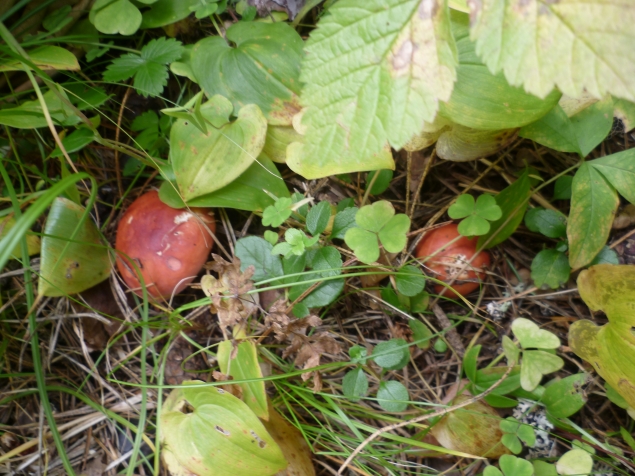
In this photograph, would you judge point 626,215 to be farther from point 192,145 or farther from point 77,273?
point 77,273

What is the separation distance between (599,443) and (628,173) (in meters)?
0.68

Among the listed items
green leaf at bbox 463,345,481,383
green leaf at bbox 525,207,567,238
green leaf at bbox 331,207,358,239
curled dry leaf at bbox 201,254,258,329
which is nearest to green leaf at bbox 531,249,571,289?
green leaf at bbox 525,207,567,238

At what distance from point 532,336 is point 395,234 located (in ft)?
1.45

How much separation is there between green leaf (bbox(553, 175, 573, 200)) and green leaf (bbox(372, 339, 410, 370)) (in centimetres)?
61

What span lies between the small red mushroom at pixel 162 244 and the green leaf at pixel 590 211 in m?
0.98

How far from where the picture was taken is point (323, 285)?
1184 mm

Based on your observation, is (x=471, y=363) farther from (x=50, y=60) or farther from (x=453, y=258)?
(x=50, y=60)

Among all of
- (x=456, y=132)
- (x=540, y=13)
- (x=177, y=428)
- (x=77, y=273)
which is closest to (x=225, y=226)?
(x=77, y=273)

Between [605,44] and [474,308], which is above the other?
[605,44]

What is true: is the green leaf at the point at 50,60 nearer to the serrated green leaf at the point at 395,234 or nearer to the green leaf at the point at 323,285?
the green leaf at the point at 323,285

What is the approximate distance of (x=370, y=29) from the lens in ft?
2.73

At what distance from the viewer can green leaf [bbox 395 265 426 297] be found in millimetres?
1188

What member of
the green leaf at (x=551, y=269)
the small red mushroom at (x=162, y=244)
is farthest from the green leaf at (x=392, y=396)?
the small red mushroom at (x=162, y=244)

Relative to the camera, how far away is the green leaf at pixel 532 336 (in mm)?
1129
